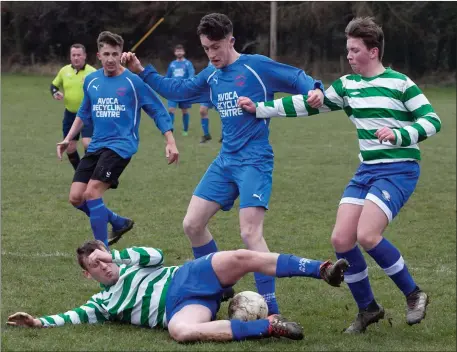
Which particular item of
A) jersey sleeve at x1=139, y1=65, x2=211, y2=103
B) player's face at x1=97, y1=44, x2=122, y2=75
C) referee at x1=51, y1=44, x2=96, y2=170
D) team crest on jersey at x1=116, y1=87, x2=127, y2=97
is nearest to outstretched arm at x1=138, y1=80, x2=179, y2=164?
team crest on jersey at x1=116, y1=87, x2=127, y2=97

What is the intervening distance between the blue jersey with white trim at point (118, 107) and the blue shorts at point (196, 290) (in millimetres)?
2639

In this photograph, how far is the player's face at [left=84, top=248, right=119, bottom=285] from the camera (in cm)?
557

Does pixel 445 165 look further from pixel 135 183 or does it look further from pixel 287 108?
pixel 287 108

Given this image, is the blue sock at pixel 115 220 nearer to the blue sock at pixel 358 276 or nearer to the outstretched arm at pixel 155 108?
the outstretched arm at pixel 155 108

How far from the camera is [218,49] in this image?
616 centimetres

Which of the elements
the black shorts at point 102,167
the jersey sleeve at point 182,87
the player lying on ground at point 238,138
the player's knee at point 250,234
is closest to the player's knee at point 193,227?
the player lying on ground at point 238,138

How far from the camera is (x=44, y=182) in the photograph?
1270 cm

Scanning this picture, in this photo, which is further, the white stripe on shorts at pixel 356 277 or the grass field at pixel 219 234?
the white stripe on shorts at pixel 356 277

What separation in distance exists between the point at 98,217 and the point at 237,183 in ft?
7.12

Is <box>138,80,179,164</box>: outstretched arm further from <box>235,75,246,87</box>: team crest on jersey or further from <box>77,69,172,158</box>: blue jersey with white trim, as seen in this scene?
<box>235,75,246,87</box>: team crest on jersey

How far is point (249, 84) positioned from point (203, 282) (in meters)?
1.58

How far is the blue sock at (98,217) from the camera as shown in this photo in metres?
7.83

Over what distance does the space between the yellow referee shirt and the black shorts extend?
5.20m

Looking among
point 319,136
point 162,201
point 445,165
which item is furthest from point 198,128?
point 162,201
